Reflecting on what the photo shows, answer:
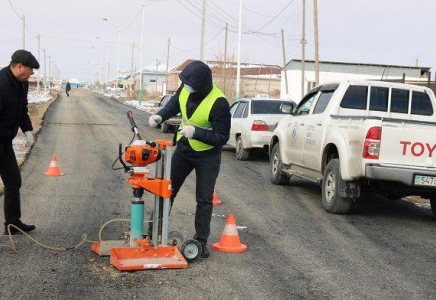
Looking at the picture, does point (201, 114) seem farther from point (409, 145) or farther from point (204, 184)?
point (409, 145)

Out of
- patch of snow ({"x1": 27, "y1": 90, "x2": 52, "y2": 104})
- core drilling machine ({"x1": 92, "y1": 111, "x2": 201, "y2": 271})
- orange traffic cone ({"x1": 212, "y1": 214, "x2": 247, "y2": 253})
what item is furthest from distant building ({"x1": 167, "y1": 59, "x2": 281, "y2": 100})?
core drilling machine ({"x1": 92, "y1": 111, "x2": 201, "y2": 271})

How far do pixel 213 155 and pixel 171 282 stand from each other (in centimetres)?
139

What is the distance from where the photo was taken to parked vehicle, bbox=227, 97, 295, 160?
48.7 feet

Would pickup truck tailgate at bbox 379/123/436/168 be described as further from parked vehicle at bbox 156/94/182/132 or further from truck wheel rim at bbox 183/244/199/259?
parked vehicle at bbox 156/94/182/132

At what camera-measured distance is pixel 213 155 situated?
232 inches

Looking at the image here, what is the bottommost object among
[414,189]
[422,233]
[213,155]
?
[422,233]

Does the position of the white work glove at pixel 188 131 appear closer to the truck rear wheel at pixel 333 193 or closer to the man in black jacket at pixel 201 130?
the man in black jacket at pixel 201 130

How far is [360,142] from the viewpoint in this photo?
7.90 meters

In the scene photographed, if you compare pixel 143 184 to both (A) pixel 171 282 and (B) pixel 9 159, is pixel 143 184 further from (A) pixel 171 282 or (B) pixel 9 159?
(B) pixel 9 159

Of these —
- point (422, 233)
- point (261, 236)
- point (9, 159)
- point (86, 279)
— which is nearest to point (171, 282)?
point (86, 279)

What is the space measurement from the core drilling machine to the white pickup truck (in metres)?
3.19

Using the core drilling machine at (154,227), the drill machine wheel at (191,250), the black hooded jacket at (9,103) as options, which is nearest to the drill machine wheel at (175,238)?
the core drilling machine at (154,227)

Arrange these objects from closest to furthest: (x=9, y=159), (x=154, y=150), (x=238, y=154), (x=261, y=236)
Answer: (x=154, y=150)
(x=9, y=159)
(x=261, y=236)
(x=238, y=154)

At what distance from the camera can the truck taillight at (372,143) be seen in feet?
25.3
